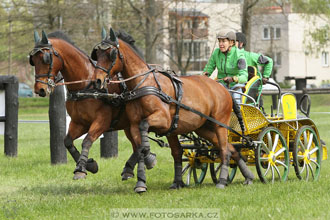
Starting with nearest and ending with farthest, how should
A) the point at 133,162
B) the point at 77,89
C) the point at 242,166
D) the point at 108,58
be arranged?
the point at 108,58, the point at 77,89, the point at 133,162, the point at 242,166

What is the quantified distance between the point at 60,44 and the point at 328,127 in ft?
42.6

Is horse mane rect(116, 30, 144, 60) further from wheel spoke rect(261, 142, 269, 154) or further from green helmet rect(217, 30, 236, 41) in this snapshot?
wheel spoke rect(261, 142, 269, 154)

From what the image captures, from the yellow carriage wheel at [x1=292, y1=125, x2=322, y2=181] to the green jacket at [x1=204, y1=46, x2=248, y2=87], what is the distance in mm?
1194

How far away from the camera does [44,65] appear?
8.59 meters

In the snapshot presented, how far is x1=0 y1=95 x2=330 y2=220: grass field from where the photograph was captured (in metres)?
7.11

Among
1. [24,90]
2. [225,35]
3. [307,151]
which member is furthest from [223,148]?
[24,90]

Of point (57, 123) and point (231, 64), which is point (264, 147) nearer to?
point (231, 64)

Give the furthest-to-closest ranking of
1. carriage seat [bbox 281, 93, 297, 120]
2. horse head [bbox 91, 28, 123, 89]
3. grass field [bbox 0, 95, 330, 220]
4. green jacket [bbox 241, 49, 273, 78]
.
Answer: green jacket [bbox 241, 49, 273, 78] < carriage seat [bbox 281, 93, 297, 120] < horse head [bbox 91, 28, 123, 89] < grass field [bbox 0, 95, 330, 220]

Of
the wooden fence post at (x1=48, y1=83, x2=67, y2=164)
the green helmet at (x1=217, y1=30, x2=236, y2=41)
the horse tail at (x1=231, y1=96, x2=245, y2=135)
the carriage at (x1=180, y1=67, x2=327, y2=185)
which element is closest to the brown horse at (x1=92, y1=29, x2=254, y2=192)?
the horse tail at (x1=231, y1=96, x2=245, y2=135)

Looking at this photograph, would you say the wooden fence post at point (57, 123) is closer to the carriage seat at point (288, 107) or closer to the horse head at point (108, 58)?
the horse head at point (108, 58)

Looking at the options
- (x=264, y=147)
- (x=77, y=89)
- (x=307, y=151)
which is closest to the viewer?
(x=77, y=89)

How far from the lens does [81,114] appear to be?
8.83 metres

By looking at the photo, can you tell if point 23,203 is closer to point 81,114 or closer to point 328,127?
point 81,114

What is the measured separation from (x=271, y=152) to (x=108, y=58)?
2.86m
